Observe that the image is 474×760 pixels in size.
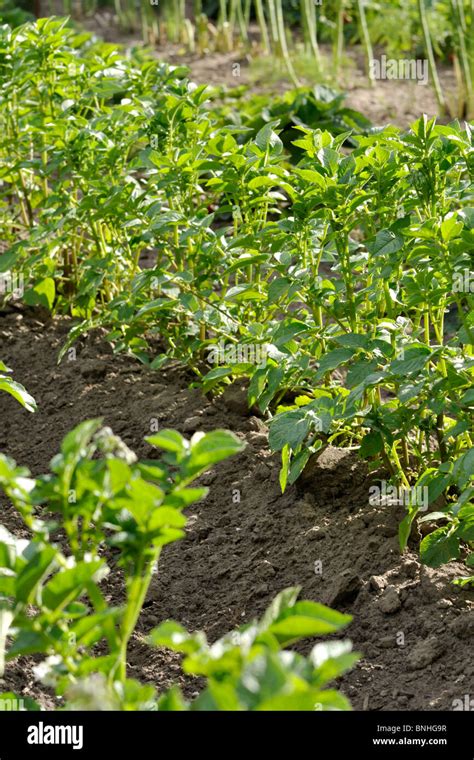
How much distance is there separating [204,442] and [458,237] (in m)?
1.09

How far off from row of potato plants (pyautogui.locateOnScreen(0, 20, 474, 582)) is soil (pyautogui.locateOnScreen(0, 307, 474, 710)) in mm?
101

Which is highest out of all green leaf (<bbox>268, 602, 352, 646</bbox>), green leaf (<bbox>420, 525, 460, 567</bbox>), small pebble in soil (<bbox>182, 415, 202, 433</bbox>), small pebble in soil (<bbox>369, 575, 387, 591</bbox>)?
green leaf (<bbox>268, 602, 352, 646</bbox>)

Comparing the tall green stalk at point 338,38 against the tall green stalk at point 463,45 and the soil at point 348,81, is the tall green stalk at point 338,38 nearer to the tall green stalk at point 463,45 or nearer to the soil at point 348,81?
the soil at point 348,81

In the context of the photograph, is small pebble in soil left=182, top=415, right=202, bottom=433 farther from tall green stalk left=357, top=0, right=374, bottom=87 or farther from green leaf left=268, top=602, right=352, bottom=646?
tall green stalk left=357, top=0, right=374, bottom=87

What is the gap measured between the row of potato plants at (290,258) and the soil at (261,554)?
0.10 metres

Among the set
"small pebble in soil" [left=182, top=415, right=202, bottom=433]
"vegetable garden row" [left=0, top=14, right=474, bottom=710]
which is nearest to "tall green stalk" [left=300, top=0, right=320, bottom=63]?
"vegetable garden row" [left=0, top=14, right=474, bottom=710]

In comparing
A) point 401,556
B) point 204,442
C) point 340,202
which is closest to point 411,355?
point 340,202

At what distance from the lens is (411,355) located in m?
2.35

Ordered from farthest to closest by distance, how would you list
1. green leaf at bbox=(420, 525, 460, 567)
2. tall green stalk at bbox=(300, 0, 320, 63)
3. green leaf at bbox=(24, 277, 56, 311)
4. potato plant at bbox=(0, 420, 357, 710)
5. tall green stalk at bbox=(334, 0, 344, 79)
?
tall green stalk at bbox=(334, 0, 344, 79) < tall green stalk at bbox=(300, 0, 320, 63) < green leaf at bbox=(24, 277, 56, 311) < green leaf at bbox=(420, 525, 460, 567) < potato plant at bbox=(0, 420, 357, 710)

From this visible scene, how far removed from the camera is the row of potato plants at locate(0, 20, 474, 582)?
2.49m

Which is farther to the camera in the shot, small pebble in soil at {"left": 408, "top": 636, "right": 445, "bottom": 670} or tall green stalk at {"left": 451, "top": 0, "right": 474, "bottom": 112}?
tall green stalk at {"left": 451, "top": 0, "right": 474, "bottom": 112}

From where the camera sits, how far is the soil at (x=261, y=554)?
8.04 feet

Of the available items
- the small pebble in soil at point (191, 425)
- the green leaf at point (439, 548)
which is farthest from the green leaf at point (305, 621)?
the small pebble in soil at point (191, 425)

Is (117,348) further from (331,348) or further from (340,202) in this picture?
(340,202)
